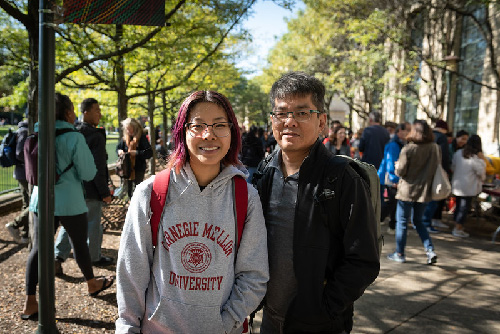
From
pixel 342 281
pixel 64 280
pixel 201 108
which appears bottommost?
pixel 64 280

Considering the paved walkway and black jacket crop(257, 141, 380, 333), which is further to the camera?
the paved walkway

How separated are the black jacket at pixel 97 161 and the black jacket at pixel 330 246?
11.2 ft

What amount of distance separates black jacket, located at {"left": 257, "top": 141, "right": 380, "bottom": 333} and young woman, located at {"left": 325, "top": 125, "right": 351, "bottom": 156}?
564 centimetres

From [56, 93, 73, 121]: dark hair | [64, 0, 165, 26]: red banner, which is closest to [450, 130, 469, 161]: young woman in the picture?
[64, 0, 165, 26]: red banner

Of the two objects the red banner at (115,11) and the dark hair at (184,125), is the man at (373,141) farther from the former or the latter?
the dark hair at (184,125)

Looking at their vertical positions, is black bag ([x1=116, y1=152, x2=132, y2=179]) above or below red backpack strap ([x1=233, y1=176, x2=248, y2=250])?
below

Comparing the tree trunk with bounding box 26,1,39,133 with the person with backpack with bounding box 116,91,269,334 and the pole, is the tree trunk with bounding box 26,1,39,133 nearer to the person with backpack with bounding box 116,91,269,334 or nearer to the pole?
the pole

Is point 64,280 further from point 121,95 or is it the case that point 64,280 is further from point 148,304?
point 121,95

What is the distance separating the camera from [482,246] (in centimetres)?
650

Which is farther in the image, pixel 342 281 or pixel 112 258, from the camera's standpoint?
pixel 112 258

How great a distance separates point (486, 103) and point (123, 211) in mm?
10989

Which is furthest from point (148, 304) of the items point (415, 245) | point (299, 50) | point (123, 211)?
point (299, 50)

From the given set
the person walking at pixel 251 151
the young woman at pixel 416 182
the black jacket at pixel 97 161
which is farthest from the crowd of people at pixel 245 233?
the person walking at pixel 251 151

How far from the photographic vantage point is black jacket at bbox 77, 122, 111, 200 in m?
4.69
